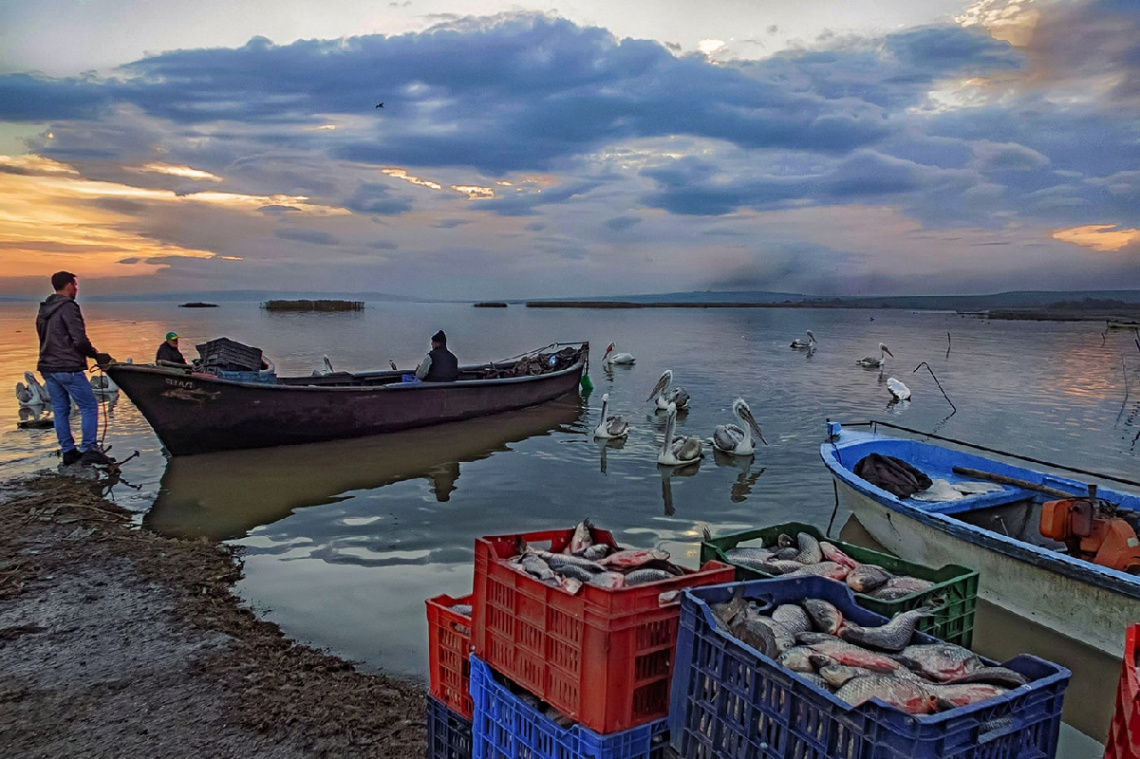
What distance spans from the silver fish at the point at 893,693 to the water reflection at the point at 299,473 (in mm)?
7723

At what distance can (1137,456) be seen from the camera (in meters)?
→ 13.8

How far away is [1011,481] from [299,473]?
10.0m

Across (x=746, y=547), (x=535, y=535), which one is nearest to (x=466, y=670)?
(x=535, y=535)

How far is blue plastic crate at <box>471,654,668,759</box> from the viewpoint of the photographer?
2.66m

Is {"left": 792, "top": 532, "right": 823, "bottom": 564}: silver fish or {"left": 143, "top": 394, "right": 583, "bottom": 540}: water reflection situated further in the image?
{"left": 143, "top": 394, "right": 583, "bottom": 540}: water reflection

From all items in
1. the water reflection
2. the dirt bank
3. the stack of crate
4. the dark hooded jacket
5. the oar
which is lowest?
the water reflection

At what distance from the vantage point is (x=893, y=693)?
2.29 metres

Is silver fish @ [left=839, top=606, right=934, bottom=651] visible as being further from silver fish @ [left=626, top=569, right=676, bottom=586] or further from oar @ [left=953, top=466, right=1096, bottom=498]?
oar @ [left=953, top=466, right=1096, bottom=498]

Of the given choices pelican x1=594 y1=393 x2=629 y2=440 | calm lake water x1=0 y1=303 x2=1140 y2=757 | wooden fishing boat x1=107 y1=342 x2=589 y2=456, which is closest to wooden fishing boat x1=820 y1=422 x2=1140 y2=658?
calm lake water x1=0 y1=303 x2=1140 y2=757

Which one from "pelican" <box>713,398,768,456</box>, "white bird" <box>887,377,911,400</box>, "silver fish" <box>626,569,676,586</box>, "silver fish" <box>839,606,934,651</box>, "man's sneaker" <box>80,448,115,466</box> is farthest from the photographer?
"white bird" <box>887,377,911,400</box>

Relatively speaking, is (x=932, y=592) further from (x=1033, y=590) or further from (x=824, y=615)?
(x=1033, y=590)

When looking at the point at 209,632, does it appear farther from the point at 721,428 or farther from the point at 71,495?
the point at 721,428

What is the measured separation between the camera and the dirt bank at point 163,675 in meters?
4.02

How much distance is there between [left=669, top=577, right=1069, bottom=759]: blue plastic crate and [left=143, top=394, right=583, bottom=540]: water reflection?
7.15m
